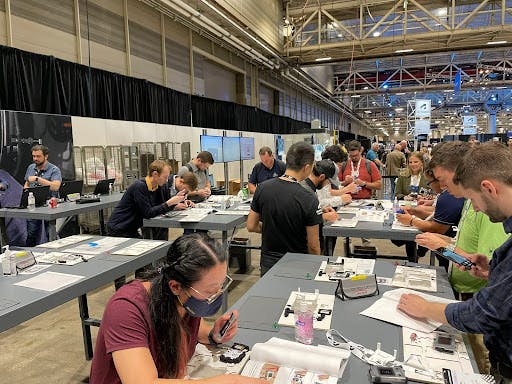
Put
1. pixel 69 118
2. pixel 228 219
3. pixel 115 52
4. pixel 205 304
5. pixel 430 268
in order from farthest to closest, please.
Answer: pixel 115 52
pixel 69 118
pixel 228 219
pixel 430 268
pixel 205 304

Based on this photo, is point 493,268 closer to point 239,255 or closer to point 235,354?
point 235,354

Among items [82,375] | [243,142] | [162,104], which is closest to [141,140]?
[162,104]

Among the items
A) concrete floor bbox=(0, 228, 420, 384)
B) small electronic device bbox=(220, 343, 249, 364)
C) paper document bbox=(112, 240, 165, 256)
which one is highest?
paper document bbox=(112, 240, 165, 256)

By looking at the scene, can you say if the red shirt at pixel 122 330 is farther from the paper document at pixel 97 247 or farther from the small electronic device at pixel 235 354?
the paper document at pixel 97 247

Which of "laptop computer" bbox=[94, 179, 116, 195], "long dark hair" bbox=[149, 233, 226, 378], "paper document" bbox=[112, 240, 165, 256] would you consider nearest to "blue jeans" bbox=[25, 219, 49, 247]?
"laptop computer" bbox=[94, 179, 116, 195]

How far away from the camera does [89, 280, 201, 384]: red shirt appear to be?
1.13 meters

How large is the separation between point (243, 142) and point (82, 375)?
8.21 m

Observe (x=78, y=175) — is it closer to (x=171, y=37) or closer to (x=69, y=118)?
(x=69, y=118)

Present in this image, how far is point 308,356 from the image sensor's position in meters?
1.35

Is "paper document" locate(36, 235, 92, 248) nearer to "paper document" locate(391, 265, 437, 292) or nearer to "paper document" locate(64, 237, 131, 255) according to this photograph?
"paper document" locate(64, 237, 131, 255)

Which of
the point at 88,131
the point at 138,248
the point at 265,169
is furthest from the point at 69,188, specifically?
the point at 138,248

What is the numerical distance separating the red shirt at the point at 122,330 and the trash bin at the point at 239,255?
3595 mm

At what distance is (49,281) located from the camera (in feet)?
7.16

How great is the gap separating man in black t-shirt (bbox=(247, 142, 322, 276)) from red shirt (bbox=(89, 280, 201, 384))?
1.48 m
